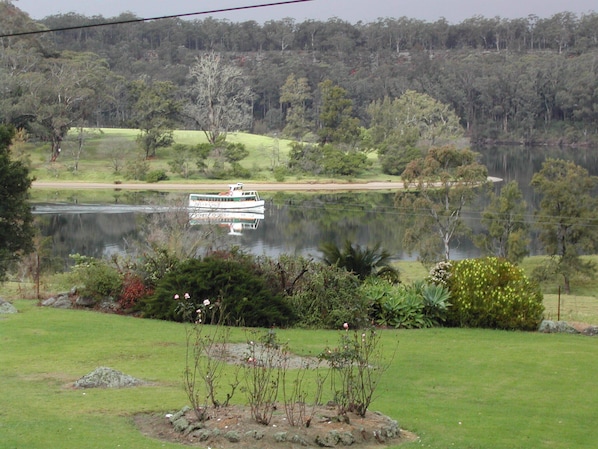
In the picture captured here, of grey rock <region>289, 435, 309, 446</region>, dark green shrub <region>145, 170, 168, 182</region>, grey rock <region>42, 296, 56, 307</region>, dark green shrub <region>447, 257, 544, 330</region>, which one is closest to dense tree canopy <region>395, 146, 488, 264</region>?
dark green shrub <region>447, 257, 544, 330</region>

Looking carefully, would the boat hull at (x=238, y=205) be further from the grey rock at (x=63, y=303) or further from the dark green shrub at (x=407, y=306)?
the dark green shrub at (x=407, y=306)

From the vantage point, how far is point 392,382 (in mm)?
Answer: 11297

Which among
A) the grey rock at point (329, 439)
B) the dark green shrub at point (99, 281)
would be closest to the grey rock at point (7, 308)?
the dark green shrub at point (99, 281)

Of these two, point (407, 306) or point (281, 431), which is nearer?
point (281, 431)

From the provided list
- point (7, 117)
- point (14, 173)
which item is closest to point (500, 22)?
point (7, 117)

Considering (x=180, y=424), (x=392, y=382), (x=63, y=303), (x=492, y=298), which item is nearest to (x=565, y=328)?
(x=492, y=298)

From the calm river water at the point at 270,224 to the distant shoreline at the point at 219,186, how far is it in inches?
152

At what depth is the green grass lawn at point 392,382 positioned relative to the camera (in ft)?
27.6

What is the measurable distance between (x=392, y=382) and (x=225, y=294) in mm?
5860

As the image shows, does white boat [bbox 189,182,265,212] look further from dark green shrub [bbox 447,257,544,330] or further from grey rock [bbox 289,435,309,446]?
grey rock [bbox 289,435,309,446]

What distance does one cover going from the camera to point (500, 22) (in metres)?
190

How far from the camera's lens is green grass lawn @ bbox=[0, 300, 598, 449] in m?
8.41

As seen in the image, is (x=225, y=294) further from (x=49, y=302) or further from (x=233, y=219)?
(x=233, y=219)

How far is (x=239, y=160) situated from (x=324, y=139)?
40.4 feet
